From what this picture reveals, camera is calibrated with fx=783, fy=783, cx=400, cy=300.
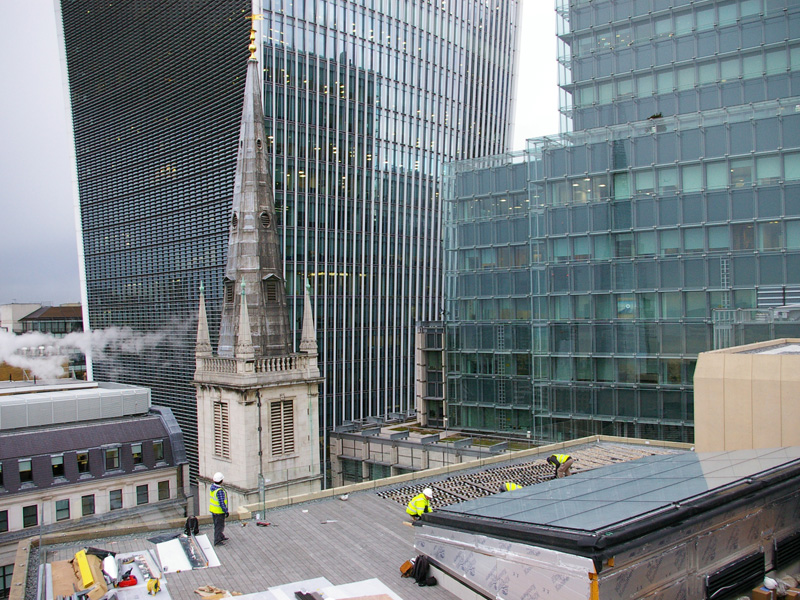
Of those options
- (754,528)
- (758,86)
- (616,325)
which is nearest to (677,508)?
(754,528)

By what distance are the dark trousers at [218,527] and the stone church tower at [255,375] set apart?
18120mm

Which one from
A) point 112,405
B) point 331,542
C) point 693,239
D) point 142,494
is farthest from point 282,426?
point 693,239

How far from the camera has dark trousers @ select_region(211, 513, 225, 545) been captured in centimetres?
1794

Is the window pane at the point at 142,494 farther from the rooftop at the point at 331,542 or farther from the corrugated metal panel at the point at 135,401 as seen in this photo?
the rooftop at the point at 331,542

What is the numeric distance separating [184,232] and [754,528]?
242 feet

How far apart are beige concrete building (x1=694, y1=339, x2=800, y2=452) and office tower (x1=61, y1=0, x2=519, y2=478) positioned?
189 ft

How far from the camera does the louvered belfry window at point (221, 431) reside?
3791cm

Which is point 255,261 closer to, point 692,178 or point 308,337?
point 308,337

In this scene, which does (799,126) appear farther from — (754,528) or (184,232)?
(184,232)

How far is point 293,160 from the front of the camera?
76625 mm

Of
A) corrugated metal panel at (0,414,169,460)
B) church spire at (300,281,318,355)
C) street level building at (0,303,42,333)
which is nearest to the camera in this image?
church spire at (300,281,318,355)

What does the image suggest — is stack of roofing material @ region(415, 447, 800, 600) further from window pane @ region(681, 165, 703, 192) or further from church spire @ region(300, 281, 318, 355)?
window pane @ region(681, 165, 703, 192)

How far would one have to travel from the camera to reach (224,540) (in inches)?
723

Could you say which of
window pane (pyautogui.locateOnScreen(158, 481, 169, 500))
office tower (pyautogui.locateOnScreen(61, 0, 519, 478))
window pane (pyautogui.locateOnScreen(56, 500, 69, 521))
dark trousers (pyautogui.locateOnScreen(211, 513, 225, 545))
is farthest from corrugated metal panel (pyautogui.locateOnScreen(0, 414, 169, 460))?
dark trousers (pyautogui.locateOnScreen(211, 513, 225, 545))
